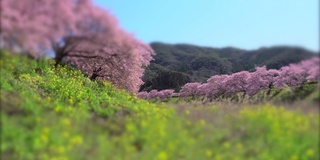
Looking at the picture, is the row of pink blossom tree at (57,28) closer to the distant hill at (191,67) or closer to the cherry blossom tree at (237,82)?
the cherry blossom tree at (237,82)

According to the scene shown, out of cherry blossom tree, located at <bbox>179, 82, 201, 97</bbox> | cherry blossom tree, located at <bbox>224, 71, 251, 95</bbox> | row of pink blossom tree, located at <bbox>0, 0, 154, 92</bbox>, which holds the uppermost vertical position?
row of pink blossom tree, located at <bbox>0, 0, 154, 92</bbox>

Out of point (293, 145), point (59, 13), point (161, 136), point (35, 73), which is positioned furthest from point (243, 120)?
point (35, 73)

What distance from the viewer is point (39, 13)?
10.8 m

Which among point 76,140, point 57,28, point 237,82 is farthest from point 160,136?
point 237,82

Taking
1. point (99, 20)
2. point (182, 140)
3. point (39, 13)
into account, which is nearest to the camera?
point (182, 140)

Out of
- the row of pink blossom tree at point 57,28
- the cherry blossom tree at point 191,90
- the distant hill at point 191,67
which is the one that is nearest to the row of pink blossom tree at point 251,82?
the cherry blossom tree at point 191,90

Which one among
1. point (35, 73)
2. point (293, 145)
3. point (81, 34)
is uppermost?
point (81, 34)

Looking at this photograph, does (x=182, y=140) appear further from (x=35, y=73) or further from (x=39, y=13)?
(x=35, y=73)

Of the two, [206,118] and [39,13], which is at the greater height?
[39,13]

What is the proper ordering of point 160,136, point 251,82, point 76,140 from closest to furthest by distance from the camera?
point 76,140
point 160,136
point 251,82

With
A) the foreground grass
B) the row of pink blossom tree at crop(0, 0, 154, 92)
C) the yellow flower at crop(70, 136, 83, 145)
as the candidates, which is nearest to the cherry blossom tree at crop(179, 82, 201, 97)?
the row of pink blossom tree at crop(0, 0, 154, 92)

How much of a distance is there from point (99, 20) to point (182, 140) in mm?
5206

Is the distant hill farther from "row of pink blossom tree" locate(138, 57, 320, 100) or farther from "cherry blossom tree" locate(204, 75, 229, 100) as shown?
"row of pink blossom tree" locate(138, 57, 320, 100)

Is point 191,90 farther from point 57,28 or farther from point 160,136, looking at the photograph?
point 160,136
